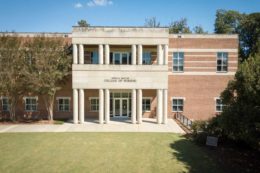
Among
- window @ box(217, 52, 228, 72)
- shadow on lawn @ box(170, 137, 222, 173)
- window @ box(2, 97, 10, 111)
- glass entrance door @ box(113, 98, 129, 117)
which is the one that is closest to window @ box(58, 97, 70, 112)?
glass entrance door @ box(113, 98, 129, 117)

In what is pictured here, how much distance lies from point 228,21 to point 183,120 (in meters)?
39.2

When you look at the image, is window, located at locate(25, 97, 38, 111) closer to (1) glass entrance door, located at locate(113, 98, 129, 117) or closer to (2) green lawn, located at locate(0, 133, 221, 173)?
(2) green lawn, located at locate(0, 133, 221, 173)

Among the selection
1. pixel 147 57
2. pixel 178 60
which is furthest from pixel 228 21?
pixel 147 57

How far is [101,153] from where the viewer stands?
42.5ft

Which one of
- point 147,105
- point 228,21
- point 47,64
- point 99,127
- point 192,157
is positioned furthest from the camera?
point 228,21

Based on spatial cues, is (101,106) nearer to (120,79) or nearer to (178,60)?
(120,79)

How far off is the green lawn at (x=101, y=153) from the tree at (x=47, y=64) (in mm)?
5598

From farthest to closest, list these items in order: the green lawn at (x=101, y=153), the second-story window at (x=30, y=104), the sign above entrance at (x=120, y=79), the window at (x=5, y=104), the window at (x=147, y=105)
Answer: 1. the window at (x=147, y=105)
2. the second-story window at (x=30, y=104)
3. the window at (x=5, y=104)
4. the sign above entrance at (x=120, y=79)
5. the green lawn at (x=101, y=153)

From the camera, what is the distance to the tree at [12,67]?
21391mm

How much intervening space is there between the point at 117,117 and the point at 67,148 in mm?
11237

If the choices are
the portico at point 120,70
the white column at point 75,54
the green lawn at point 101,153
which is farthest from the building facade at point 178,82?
the green lawn at point 101,153

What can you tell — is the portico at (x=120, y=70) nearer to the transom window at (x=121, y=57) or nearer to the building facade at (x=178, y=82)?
the building facade at (x=178, y=82)

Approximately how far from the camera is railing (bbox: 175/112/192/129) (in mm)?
20913

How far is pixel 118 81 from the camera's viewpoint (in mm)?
21656
